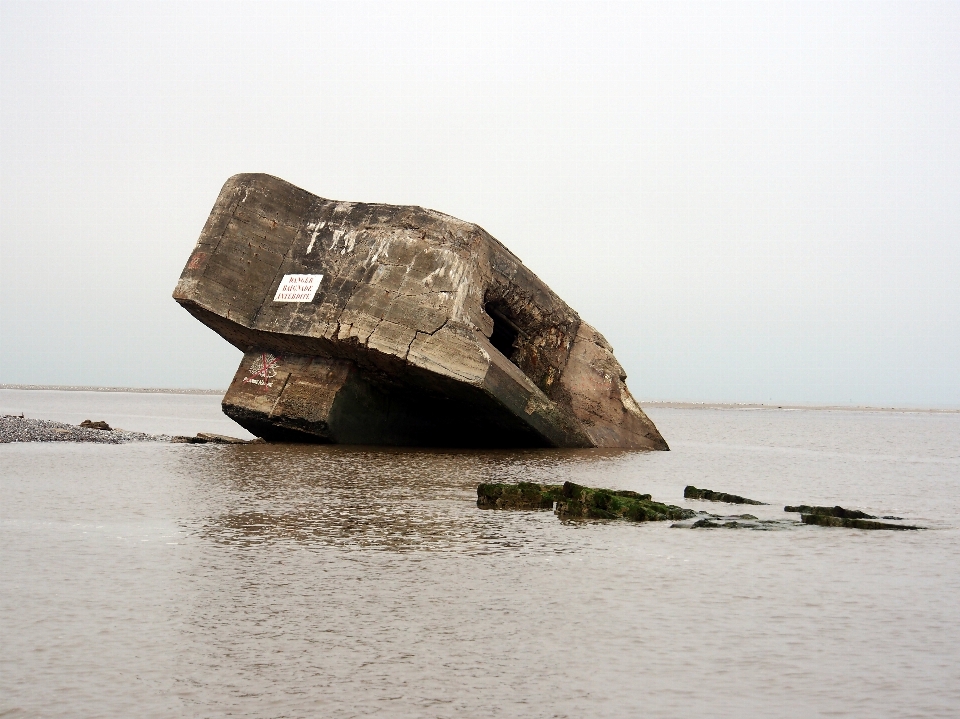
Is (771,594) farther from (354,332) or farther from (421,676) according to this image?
(354,332)

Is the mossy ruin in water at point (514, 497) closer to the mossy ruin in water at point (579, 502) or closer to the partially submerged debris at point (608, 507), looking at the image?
the mossy ruin in water at point (579, 502)

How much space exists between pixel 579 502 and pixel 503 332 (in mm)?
8026

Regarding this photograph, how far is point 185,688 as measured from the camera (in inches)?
132

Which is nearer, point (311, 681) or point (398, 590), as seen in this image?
point (311, 681)

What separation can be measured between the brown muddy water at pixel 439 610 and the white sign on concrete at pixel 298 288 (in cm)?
449

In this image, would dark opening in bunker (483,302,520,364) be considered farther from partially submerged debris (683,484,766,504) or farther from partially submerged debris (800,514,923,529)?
partially submerged debris (800,514,923,529)

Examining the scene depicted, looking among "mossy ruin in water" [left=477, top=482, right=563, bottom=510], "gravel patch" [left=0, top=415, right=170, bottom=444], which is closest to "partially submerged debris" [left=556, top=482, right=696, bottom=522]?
"mossy ruin in water" [left=477, top=482, right=563, bottom=510]

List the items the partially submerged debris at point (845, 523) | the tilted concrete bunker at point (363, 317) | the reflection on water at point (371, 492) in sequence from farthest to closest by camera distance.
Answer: the tilted concrete bunker at point (363, 317)
the partially submerged debris at point (845, 523)
the reflection on water at point (371, 492)

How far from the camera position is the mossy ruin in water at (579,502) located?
7.59m

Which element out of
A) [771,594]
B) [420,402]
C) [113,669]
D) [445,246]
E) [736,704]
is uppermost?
[445,246]

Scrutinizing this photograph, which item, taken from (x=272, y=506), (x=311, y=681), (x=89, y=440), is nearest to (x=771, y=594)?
(x=311, y=681)

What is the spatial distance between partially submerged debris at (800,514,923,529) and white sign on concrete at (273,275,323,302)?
7223 mm

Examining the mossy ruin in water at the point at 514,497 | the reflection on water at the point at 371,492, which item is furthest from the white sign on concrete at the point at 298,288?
the mossy ruin in water at the point at 514,497

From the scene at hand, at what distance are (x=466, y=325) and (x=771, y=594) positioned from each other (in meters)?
7.62
